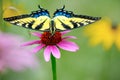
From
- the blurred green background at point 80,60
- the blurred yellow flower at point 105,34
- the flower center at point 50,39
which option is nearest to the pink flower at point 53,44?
the flower center at point 50,39

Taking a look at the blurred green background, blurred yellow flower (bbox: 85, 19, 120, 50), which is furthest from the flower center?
blurred yellow flower (bbox: 85, 19, 120, 50)

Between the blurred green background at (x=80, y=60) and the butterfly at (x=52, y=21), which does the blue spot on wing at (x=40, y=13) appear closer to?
the butterfly at (x=52, y=21)

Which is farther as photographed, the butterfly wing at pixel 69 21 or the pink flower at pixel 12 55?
the pink flower at pixel 12 55

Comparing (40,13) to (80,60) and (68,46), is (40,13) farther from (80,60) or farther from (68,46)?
(80,60)

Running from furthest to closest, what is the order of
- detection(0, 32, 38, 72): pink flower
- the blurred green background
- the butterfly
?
the blurred green background < detection(0, 32, 38, 72): pink flower < the butterfly

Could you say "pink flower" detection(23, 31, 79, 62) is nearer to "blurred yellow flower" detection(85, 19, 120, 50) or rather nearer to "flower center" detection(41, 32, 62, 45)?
"flower center" detection(41, 32, 62, 45)

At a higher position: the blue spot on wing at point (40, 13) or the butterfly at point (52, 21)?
the blue spot on wing at point (40, 13)
